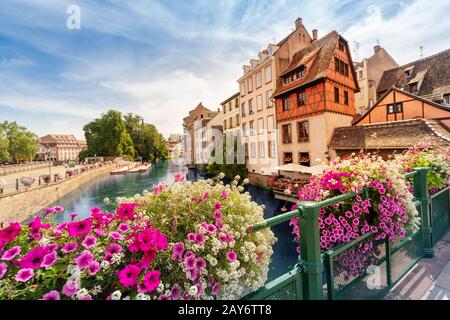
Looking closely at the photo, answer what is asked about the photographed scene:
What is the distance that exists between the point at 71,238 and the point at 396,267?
3.48 meters

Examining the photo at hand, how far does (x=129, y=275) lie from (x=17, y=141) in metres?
82.1

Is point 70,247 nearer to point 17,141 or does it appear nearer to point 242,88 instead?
point 242,88

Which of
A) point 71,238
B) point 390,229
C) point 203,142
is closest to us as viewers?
point 71,238

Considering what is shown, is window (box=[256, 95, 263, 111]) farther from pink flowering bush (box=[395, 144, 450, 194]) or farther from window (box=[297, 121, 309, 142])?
pink flowering bush (box=[395, 144, 450, 194])

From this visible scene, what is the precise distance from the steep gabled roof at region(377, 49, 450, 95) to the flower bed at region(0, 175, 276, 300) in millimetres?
22007

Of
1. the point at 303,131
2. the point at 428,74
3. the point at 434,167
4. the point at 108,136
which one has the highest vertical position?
the point at 108,136

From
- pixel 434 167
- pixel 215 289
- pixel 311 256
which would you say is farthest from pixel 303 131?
pixel 215 289

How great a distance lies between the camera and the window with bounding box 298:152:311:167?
17.9m

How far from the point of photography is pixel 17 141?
62.2 m

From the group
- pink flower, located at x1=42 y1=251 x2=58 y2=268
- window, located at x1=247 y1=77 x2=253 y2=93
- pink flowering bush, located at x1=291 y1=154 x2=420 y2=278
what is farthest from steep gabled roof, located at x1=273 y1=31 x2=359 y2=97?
pink flower, located at x1=42 y1=251 x2=58 y2=268

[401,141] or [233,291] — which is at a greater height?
[401,141]
